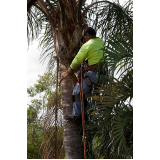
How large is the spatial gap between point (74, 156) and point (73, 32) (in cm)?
203

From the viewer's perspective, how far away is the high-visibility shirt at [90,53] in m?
3.42

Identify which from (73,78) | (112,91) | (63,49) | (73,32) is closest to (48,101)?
(73,78)

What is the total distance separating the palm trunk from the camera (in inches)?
153

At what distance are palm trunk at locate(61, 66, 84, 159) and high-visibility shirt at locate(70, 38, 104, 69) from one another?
656 mm

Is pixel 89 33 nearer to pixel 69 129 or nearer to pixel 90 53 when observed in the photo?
pixel 90 53

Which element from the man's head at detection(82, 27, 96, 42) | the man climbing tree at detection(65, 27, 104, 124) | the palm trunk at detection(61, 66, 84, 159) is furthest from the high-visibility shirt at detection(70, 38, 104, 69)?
the palm trunk at detection(61, 66, 84, 159)

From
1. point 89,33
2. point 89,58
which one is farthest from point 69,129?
point 89,33

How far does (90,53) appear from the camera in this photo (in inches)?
137

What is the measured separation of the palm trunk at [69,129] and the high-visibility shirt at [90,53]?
0.66 metres

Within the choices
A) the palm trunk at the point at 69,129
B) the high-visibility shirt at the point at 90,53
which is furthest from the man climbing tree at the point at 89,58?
the palm trunk at the point at 69,129

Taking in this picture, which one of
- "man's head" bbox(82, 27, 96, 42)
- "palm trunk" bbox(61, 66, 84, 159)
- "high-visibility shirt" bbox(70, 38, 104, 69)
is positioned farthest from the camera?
"palm trunk" bbox(61, 66, 84, 159)

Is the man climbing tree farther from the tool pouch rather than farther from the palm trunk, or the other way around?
the palm trunk

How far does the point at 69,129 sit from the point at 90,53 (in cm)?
134

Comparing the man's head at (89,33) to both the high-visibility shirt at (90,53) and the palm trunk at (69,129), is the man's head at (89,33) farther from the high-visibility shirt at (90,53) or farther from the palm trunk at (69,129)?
the palm trunk at (69,129)
